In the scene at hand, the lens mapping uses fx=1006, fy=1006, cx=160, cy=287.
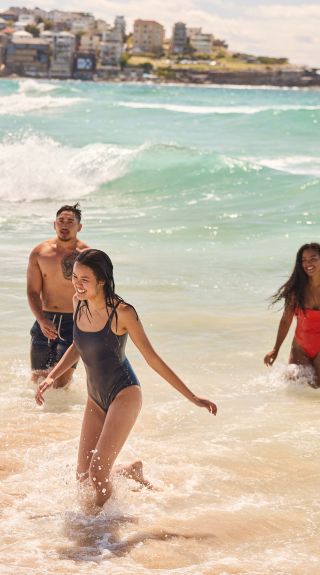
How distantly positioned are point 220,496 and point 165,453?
2.42 feet

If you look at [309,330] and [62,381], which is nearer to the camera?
[62,381]

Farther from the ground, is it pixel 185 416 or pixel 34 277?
pixel 34 277

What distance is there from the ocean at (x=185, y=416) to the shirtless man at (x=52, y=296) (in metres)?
0.25

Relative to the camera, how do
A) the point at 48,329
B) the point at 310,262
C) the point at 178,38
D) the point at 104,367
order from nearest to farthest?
the point at 104,367
the point at 48,329
the point at 310,262
the point at 178,38

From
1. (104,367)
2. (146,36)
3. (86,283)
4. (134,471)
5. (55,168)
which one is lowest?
(146,36)

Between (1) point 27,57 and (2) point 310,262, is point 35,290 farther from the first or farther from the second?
(1) point 27,57

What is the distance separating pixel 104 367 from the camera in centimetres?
497

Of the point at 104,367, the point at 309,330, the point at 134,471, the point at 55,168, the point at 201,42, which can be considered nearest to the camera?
the point at 104,367

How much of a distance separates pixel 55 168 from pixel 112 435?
19.6 metres

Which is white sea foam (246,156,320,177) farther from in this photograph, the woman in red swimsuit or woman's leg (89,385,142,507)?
woman's leg (89,385,142,507)

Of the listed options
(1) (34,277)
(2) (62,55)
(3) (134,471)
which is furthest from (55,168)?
(2) (62,55)

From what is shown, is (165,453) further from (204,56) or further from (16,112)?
(204,56)

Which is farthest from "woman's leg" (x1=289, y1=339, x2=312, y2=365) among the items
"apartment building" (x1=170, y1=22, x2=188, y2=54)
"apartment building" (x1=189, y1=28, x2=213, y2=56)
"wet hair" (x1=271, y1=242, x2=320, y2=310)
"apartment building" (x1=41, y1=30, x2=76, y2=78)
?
"apartment building" (x1=170, y1=22, x2=188, y2=54)

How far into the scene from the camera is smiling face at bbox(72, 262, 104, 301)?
4.83m
